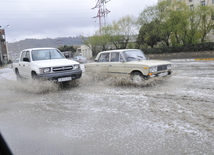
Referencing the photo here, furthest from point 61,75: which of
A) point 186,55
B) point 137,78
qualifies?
point 186,55

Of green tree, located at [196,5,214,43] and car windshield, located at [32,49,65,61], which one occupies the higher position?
green tree, located at [196,5,214,43]

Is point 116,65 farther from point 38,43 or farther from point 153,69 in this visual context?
point 38,43

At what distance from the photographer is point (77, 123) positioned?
168 inches

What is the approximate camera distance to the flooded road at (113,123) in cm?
317

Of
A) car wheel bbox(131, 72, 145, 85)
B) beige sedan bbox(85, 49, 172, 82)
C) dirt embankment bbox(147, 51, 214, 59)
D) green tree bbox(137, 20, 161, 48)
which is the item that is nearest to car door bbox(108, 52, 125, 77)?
beige sedan bbox(85, 49, 172, 82)

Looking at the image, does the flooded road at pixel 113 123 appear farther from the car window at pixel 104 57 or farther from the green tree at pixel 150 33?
the green tree at pixel 150 33

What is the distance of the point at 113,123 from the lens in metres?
4.15

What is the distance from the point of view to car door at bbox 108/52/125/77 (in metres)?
8.34

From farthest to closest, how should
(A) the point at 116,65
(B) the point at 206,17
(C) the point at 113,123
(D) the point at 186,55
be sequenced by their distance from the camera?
(D) the point at 186,55 → (B) the point at 206,17 → (A) the point at 116,65 → (C) the point at 113,123

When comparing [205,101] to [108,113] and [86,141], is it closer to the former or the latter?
[108,113]

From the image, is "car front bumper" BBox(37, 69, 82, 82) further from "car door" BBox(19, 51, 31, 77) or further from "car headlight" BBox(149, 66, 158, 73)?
"car headlight" BBox(149, 66, 158, 73)

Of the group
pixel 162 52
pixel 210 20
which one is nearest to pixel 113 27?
pixel 162 52

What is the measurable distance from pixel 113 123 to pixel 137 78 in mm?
3854

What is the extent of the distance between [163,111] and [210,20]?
25004mm
